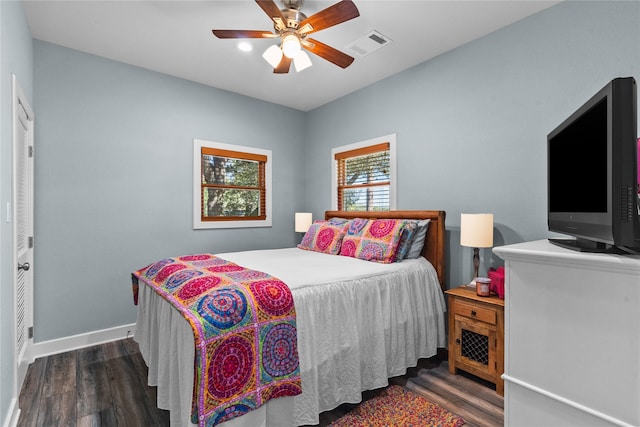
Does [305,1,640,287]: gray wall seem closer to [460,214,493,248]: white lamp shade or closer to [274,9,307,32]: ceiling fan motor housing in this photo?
[460,214,493,248]: white lamp shade

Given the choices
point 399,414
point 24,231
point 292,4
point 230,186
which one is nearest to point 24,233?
point 24,231

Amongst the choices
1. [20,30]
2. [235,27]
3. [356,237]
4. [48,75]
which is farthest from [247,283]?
[48,75]

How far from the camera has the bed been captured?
178 cm

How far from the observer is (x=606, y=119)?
1184 mm

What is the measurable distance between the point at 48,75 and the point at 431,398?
4164mm

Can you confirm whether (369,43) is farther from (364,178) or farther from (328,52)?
(364,178)

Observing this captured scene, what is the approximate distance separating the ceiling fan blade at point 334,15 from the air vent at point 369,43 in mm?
770

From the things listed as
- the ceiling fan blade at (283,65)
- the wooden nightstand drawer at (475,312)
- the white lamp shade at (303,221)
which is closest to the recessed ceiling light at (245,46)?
the ceiling fan blade at (283,65)

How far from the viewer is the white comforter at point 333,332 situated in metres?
1.78

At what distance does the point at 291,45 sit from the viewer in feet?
7.57

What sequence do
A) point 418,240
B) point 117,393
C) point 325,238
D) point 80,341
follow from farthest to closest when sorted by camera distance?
point 325,238
point 80,341
point 418,240
point 117,393

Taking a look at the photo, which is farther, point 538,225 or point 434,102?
point 434,102

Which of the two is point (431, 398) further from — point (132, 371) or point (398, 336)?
point (132, 371)

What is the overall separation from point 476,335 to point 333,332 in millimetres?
1186
